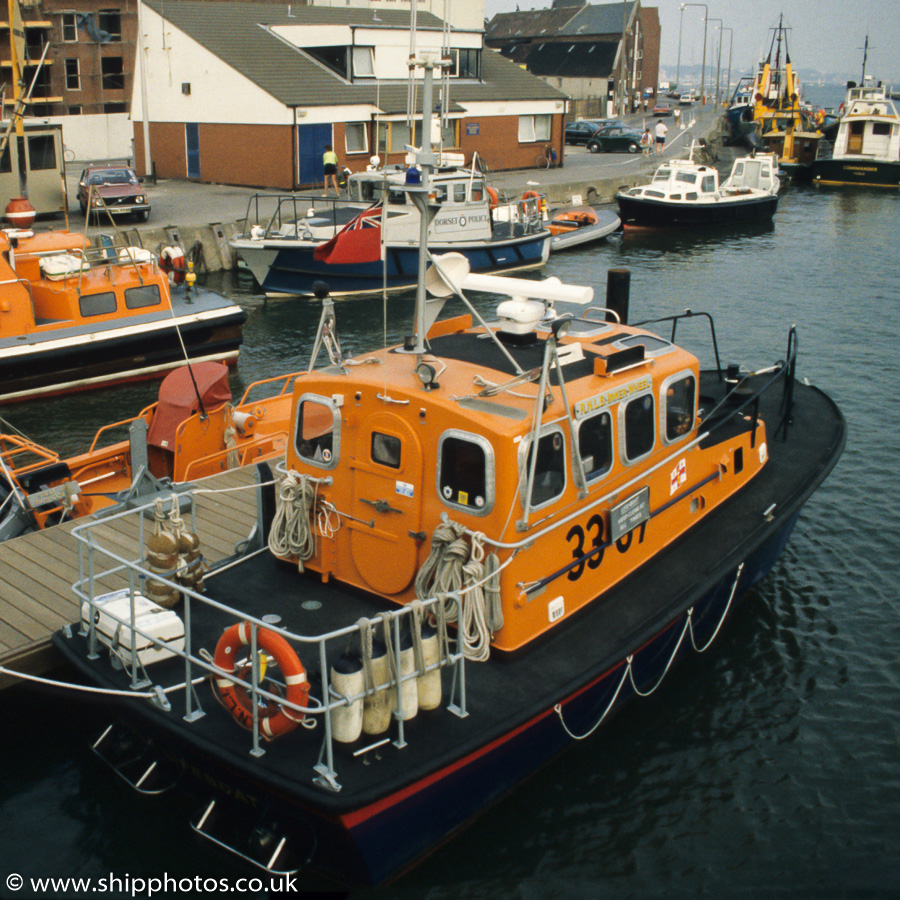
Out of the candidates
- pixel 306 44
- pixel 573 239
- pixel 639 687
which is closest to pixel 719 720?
pixel 639 687

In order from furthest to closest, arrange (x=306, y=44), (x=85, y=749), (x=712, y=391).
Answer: (x=306, y=44) → (x=712, y=391) → (x=85, y=749)

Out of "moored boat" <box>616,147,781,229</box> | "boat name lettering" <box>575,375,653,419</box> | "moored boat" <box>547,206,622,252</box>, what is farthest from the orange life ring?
"moored boat" <box>616,147,781,229</box>

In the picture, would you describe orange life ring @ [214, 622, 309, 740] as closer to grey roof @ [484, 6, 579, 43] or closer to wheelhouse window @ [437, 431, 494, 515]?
wheelhouse window @ [437, 431, 494, 515]

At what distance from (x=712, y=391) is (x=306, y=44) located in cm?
2931

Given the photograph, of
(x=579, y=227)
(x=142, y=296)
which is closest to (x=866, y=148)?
(x=579, y=227)

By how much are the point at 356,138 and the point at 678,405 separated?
2802 centimetres

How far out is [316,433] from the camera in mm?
7199

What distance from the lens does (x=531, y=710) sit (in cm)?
607

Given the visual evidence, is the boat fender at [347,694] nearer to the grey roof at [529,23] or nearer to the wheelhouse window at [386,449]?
the wheelhouse window at [386,449]

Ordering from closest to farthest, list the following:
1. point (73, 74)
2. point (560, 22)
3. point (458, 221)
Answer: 1. point (458, 221)
2. point (73, 74)
3. point (560, 22)

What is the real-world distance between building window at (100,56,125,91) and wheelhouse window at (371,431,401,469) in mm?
46017

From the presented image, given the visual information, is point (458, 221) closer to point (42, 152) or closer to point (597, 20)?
point (42, 152)

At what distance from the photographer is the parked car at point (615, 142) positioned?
48875mm

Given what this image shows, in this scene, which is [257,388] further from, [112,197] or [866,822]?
[866,822]
